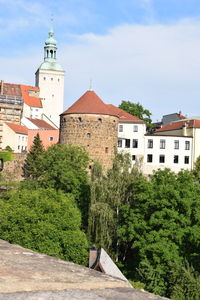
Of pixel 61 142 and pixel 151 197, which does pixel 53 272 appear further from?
pixel 61 142

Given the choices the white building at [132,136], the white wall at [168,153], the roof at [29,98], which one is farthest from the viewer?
the roof at [29,98]

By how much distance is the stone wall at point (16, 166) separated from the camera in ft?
170

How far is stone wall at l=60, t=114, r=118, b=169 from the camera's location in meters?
42.6

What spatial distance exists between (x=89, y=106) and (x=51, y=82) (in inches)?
2266

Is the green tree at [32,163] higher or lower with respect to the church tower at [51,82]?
lower

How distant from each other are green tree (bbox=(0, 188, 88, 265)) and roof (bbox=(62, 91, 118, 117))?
13.7 metres

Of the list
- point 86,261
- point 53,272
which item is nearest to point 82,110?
point 86,261

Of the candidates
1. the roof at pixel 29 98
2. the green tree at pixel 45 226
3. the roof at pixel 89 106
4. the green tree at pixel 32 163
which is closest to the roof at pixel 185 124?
the roof at pixel 89 106

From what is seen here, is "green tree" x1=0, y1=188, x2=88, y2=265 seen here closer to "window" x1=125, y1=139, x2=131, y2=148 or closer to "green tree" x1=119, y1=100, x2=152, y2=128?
"window" x1=125, y1=139, x2=131, y2=148

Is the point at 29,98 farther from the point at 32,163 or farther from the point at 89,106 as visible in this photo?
the point at 89,106

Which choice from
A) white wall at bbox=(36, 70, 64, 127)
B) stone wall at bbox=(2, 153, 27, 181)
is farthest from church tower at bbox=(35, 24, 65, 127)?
stone wall at bbox=(2, 153, 27, 181)

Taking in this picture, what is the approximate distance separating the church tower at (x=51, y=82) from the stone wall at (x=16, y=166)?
138 feet

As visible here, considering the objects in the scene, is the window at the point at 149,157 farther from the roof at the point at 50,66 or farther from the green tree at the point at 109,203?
the roof at the point at 50,66

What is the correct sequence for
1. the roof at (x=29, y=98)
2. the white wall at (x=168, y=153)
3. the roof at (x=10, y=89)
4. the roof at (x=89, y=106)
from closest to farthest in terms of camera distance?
the roof at (x=89, y=106), the white wall at (x=168, y=153), the roof at (x=10, y=89), the roof at (x=29, y=98)
